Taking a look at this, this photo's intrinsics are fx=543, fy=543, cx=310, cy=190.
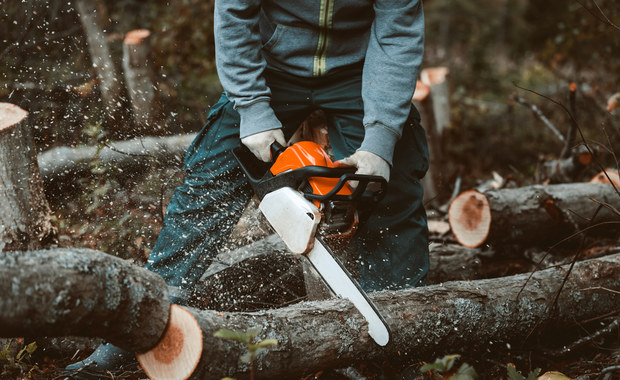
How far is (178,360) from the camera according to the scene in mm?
1636

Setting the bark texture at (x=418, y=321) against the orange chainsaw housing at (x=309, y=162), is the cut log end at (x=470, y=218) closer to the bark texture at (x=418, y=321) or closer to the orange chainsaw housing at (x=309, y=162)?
the bark texture at (x=418, y=321)

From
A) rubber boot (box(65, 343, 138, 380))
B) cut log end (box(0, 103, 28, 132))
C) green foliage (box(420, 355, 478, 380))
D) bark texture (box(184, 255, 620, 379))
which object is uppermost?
cut log end (box(0, 103, 28, 132))

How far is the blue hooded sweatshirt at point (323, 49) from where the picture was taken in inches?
87.8

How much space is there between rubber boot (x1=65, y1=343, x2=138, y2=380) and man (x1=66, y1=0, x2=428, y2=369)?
0.13 feet

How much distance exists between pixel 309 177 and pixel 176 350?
74 cm

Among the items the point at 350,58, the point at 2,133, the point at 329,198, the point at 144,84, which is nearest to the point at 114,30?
the point at 144,84

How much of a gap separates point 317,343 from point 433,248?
5.06ft

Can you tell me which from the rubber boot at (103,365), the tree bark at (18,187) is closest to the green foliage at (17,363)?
the rubber boot at (103,365)

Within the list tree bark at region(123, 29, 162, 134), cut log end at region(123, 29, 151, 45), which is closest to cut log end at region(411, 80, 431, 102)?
tree bark at region(123, 29, 162, 134)

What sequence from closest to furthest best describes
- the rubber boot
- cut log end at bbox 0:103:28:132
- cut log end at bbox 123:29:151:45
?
the rubber boot, cut log end at bbox 0:103:28:132, cut log end at bbox 123:29:151:45

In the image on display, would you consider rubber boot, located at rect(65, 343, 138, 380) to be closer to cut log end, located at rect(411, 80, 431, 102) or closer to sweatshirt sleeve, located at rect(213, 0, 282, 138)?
sweatshirt sleeve, located at rect(213, 0, 282, 138)

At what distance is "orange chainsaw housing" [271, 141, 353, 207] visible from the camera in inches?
78.3

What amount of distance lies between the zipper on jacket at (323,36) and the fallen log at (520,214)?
51.1 inches

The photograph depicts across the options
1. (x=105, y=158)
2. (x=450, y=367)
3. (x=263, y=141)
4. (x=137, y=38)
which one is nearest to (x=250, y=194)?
(x=263, y=141)
